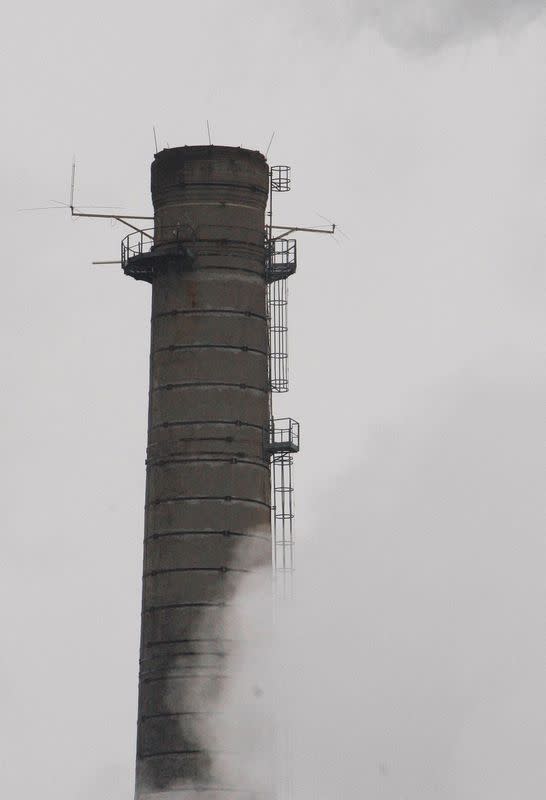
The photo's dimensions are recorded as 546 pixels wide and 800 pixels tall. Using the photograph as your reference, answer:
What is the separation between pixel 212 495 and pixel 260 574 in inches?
111

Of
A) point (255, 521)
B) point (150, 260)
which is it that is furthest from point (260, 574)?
point (150, 260)

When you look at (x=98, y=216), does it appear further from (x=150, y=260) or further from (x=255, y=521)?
(x=255, y=521)

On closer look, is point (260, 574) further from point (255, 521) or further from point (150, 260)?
point (150, 260)

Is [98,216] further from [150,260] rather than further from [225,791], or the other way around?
[225,791]

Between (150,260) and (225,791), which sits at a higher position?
(150,260)

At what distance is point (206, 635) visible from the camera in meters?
99.6

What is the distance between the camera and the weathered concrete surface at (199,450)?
99.3m

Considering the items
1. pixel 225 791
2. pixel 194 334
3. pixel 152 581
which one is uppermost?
pixel 194 334

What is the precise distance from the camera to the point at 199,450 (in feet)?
331

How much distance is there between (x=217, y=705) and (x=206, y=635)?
6.95ft

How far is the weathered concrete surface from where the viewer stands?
9931cm

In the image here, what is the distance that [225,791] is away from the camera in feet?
323

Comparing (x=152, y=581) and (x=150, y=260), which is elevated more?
(x=150, y=260)

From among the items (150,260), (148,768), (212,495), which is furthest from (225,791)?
(150,260)
